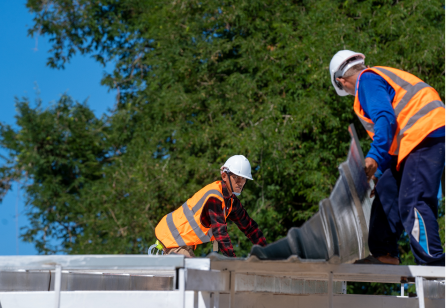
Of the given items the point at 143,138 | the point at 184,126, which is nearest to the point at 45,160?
the point at 143,138

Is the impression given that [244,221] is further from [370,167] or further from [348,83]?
[370,167]

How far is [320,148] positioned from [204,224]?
6819 mm

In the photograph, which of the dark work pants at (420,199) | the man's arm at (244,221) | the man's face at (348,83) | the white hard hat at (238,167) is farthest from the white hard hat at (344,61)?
the man's arm at (244,221)

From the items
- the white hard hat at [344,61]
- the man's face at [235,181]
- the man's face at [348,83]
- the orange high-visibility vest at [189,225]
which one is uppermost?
the white hard hat at [344,61]

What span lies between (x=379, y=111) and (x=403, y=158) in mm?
342

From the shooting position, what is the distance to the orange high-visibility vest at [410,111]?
10.4 feet

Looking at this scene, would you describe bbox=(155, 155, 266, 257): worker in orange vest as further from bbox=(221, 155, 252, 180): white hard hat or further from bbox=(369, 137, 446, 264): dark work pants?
bbox=(369, 137, 446, 264): dark work pants

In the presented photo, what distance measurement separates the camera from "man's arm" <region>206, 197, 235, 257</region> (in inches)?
161

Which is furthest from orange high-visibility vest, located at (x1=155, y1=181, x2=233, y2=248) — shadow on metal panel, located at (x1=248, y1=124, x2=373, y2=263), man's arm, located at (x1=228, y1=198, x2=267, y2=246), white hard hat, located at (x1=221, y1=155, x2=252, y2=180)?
shadow on metal panel, located at (x1=248, y1=124, x2=373, y2=263)

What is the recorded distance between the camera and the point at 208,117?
1215 centimetres

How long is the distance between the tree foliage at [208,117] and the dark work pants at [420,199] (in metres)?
6.58

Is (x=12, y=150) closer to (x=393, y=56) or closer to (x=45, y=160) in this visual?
(x=45, y=160)

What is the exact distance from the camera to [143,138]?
1333cm

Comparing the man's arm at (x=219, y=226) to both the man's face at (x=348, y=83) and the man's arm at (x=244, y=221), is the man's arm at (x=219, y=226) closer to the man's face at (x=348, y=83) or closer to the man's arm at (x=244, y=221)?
the man's arm at (x=244, y=221)
